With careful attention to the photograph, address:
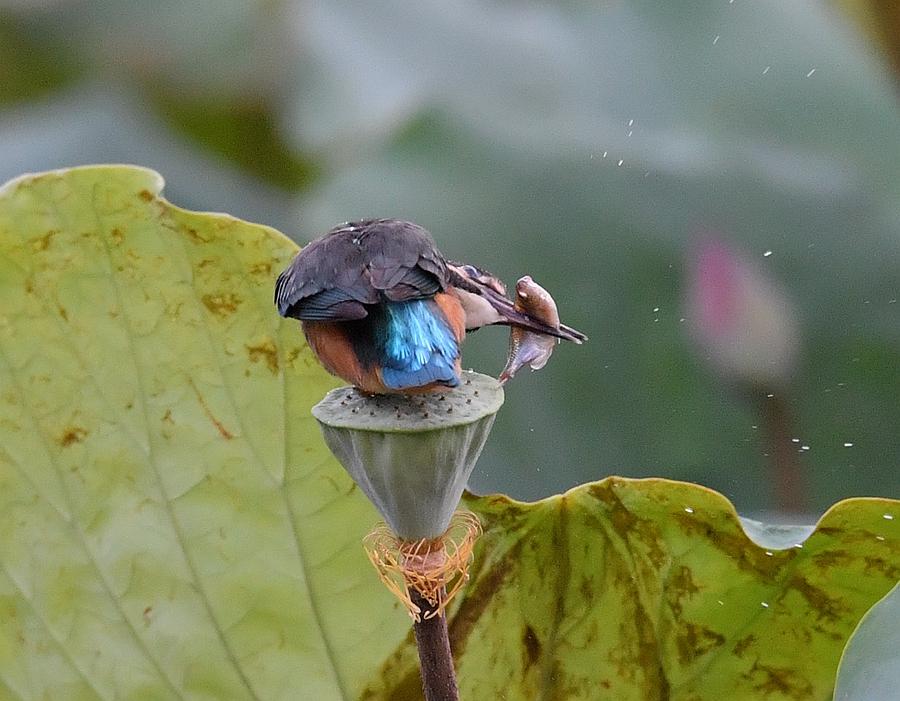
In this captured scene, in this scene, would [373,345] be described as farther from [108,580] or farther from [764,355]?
[764,355]

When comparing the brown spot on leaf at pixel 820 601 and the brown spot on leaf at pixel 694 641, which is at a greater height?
the brown spot on leaf at pixel 820 601

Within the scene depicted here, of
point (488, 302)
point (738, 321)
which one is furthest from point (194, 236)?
point (738, 321)

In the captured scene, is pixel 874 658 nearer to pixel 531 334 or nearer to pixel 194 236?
pixel 531 334

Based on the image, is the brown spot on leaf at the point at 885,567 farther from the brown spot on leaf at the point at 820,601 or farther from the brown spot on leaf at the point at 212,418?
the brown spot on leaf at the point at 212,418

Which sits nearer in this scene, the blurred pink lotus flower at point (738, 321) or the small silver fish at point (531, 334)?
the small silver fish at point (531, 334)

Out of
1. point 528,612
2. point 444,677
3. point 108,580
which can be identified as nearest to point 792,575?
point 528,612

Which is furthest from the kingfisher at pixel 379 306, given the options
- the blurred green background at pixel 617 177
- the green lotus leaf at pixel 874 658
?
the blurred green background at pixel 617 177

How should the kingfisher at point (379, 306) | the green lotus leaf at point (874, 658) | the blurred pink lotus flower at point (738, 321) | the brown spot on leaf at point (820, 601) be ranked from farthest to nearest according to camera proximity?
the blurred pink lotus flower at point (738, 321) → the brown spot on leaf at point (820, 601) → the green lotus leaf at point (874, 658) → the kingfisher at point (379, 306)
